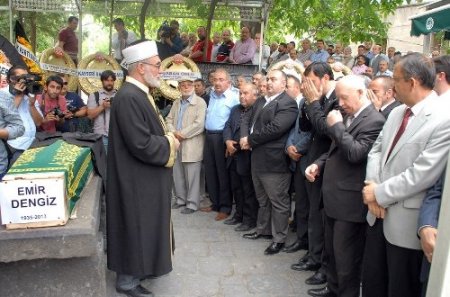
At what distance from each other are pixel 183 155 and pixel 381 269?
3.77 meters

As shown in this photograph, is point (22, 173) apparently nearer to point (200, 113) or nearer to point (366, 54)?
point (200, 113)

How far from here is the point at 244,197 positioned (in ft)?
19.3

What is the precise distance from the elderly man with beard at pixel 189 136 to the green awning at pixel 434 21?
4.26 metres

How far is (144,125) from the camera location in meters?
3.72

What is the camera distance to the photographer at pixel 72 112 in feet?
20.6

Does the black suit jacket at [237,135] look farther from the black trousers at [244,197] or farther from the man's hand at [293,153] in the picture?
the man's hand at [293,153]

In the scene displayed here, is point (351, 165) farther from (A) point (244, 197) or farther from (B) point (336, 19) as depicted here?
(B) point (336, 19)

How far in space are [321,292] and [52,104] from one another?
4115 millimetres

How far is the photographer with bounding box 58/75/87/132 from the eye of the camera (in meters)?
6.27

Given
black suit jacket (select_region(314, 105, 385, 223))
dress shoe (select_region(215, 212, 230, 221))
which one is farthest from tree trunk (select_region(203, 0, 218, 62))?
black suit jacket (select_region(314, 105, 385, 223))

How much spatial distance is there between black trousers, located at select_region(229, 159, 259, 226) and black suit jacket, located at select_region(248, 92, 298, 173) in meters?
0.76

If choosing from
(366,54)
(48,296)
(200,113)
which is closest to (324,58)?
(366,54)

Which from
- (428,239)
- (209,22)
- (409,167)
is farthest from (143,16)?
(428,239)

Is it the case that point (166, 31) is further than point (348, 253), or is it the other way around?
point (166, 31)
